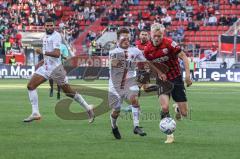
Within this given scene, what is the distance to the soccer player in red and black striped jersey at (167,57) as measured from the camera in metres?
13.8

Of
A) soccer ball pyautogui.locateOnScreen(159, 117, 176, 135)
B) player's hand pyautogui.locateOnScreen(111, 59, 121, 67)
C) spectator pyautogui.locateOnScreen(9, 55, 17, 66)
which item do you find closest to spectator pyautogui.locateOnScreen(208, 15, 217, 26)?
spectator pyautogui.locateOnScreen(9, 55, 17, 66)

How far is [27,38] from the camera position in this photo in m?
57.2

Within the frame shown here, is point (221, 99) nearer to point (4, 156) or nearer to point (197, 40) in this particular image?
point (4, 156)

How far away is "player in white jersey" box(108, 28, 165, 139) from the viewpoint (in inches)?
568

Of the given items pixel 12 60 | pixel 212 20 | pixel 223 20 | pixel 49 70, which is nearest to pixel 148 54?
pixel 49 70

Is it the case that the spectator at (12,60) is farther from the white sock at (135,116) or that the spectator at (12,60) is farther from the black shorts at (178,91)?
the black shorts at (178,91)

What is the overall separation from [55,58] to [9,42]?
1539 inches

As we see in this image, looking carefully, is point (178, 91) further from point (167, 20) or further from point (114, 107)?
point (167, 20)

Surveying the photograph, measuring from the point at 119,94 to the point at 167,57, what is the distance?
1351mm

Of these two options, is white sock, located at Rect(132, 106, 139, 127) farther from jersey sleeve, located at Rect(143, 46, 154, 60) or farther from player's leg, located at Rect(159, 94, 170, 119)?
jersey sleeve, located at Rect(143, 46, 154, 60)

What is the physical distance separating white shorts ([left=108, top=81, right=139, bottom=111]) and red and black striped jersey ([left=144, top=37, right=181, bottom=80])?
105 centimetres

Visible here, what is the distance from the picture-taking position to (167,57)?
46.0 ft

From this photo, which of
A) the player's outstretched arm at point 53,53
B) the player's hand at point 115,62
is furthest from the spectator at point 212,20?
the player's hand at point 115,62

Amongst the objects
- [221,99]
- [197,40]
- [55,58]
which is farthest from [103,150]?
[197,40]
